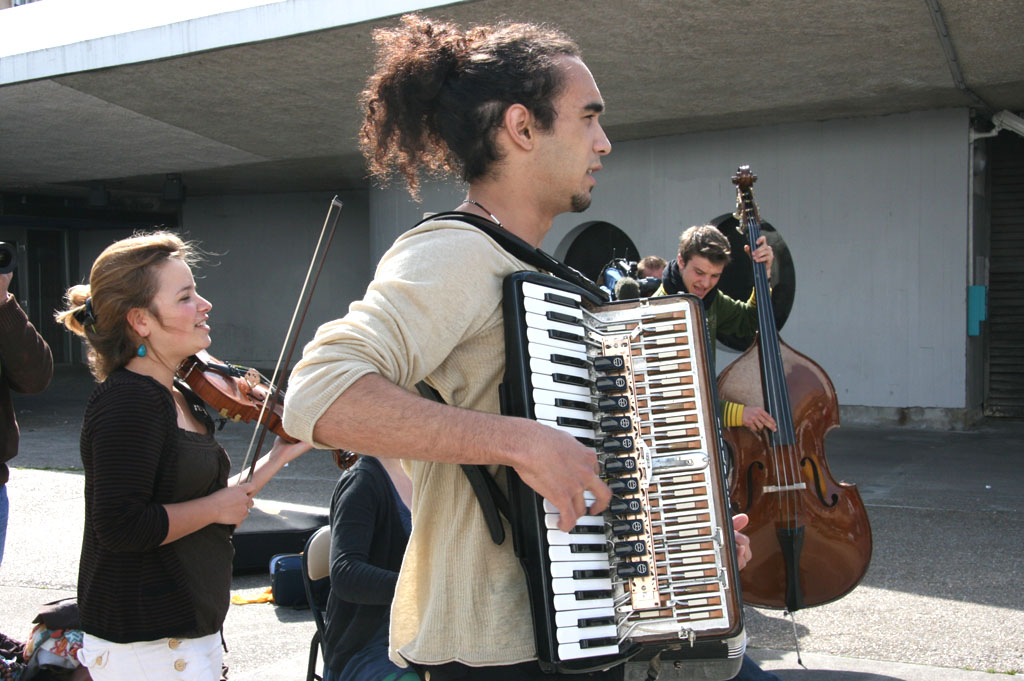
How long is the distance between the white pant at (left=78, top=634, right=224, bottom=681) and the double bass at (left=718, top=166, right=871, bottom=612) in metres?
2.30

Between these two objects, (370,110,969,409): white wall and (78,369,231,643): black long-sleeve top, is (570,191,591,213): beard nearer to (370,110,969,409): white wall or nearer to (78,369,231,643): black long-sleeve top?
(78,369,231,643): black long-sleeve top

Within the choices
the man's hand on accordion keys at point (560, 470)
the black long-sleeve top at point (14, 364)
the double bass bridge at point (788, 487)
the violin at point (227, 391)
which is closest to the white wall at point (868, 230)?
the double bass bridge at point (788, 487)

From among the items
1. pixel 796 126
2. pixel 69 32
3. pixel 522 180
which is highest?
pixel 69 32

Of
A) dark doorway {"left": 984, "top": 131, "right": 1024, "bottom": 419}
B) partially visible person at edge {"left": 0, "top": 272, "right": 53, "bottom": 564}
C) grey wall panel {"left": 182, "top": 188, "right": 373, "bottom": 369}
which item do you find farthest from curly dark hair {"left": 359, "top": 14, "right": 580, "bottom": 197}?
grey wall panel {"left": 182, "top": 188, "right": 373, "bottom": 369}

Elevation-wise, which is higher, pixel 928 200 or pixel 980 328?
pixel 928 200

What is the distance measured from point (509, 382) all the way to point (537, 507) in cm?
20

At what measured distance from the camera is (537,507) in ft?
4.58

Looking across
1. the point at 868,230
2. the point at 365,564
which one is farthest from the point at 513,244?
the point at 868,230

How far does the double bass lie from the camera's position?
3.80 metres

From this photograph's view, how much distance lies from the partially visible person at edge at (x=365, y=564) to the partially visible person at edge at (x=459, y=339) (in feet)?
3.98

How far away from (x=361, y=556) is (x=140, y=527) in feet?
2.77

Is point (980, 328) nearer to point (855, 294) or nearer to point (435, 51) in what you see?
point (855, 294)

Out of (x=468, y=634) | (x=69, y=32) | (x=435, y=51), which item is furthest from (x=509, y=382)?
(x=69, y=32)

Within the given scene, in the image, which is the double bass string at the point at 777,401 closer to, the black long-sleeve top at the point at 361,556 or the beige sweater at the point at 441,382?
the black long-sleeve top at the point at 361,556
